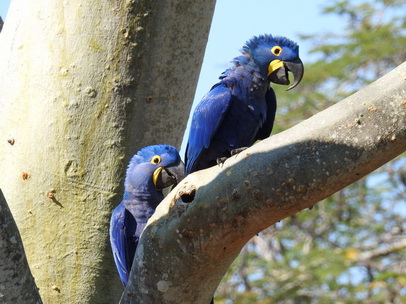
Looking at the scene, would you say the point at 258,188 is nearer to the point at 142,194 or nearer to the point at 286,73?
the point at 142,194

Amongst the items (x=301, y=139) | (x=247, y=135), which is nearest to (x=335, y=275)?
(x=247, y=135)

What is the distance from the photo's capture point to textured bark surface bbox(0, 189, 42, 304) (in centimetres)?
224

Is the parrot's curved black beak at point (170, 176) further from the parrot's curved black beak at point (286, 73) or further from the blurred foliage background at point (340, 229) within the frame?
the blurred foliage background at point (340, 229)

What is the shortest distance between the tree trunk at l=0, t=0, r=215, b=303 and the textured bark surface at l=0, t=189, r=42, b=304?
0.80 metres

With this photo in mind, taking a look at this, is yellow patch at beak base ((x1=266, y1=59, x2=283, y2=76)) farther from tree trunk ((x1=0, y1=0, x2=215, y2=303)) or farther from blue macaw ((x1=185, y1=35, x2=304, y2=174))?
tree trunk ((x1=0, y1=0, x2=215, y2=303))

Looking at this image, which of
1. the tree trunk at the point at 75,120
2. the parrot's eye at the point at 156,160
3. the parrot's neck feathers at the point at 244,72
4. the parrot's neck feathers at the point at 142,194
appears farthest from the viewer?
the parrot's neck feathers at the point at 244,72

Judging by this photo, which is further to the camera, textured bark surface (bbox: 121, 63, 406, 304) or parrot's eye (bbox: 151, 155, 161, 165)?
parrot's eye (bbox: 151, 155, 161, 165)

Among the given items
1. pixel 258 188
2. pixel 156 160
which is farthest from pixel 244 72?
pixel 258 188

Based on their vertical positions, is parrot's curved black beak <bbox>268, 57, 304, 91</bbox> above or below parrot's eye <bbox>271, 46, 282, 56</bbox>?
below

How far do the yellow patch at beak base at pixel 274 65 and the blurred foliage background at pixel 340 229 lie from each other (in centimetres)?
350

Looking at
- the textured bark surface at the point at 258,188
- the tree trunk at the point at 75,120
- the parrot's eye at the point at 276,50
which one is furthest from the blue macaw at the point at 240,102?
the textured bark surface at the point at 258,188

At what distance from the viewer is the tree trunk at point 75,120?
10.1 ft

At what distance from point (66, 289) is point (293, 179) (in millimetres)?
1502

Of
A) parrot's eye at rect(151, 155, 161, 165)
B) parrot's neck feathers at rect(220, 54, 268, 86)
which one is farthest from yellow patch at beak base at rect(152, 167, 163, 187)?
parrot's neck feathers at rect(220, 54, 268, 86)
